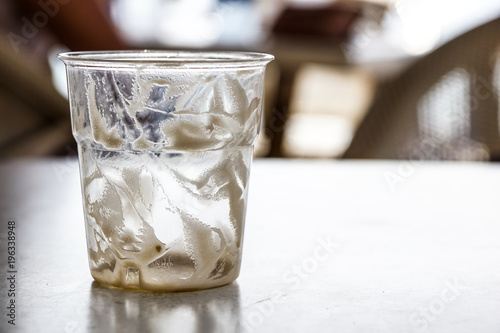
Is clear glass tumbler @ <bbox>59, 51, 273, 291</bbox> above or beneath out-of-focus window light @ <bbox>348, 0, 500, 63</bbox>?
above

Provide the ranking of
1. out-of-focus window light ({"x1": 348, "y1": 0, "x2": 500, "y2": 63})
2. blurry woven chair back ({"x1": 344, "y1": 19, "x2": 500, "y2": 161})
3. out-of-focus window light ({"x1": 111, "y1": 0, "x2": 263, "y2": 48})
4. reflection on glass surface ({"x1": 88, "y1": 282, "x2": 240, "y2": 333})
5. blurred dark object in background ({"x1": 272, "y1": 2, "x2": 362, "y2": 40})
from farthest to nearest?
out-of-focus window light ({"x1": 348, "y1": 0, "x2": 500, "y2": 63}) → blurred dark object in background ({"x1": 272, "y1": 2, "x2": 362, "y2": 40}) → out-of-focus window light ({"x1": 111, "y1": 0, "x2": 263, "y2": 48}) → blurry woven chair back ({"x1": 344, "y1": 19, "x2": 500, "y2": 161}) → reflection on glass surface ({"x1": 88, "y1": 282, "x2": 240, "y2": 333})

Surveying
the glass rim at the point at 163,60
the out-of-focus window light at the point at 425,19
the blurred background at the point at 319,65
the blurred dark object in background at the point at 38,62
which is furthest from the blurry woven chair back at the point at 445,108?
the out-of-focus window light at the point at 425,19

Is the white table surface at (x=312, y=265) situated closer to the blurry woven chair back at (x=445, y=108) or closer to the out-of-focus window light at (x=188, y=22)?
the blurry woven chair back at (x=445, y=108)

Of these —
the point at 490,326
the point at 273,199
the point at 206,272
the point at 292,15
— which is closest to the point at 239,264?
the point at 206,272

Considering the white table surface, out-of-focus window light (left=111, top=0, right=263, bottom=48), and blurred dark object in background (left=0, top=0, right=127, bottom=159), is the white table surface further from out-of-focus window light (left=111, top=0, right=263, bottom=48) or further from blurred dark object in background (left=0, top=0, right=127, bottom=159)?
out-of-focus window light (left=111, top=0, right=263, bottom=48)

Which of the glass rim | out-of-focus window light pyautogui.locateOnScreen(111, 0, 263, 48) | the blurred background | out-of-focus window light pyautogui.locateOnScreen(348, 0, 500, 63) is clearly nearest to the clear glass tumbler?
the glass rim

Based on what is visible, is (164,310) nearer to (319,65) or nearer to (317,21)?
(319,65)

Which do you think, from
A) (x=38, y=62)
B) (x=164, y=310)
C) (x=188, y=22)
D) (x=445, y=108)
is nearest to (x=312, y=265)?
(x=164, y=310)
